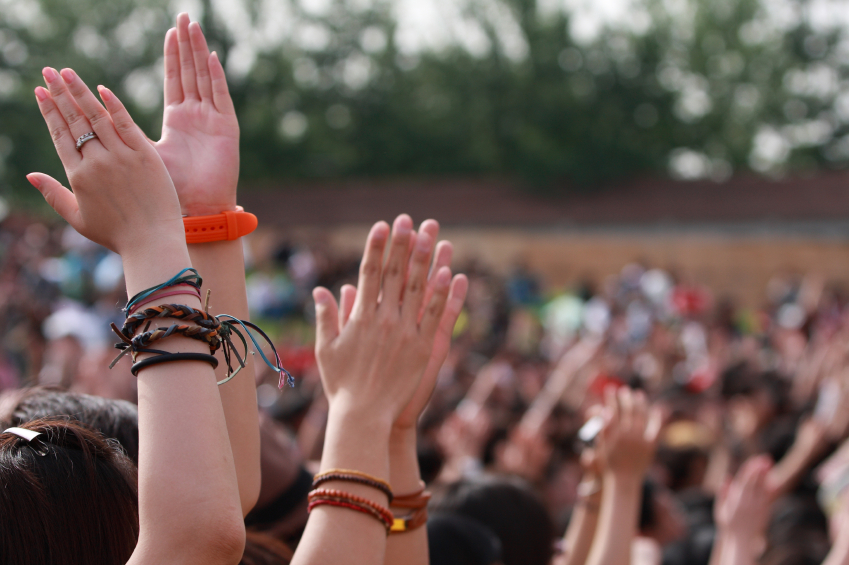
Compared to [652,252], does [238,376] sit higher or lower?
higher

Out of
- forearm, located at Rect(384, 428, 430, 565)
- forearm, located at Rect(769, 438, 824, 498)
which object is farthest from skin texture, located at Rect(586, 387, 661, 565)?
forearm, located at Rect(769, 438, 824, 498)

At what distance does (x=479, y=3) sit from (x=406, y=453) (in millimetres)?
32828

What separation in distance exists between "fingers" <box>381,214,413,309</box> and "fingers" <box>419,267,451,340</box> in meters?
0.06

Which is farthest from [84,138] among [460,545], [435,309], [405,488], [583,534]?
[583,534]

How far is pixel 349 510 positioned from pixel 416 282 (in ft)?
1.40

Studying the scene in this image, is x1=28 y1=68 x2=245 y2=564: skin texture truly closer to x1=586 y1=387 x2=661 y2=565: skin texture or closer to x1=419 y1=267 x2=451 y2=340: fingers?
x1=419 y1=267 x2=451 y2=340: fingers

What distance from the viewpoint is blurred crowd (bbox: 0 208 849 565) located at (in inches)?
95.7

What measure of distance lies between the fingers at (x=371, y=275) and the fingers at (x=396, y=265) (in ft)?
0.05

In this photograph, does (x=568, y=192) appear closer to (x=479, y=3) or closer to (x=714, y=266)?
(x=714, y=266)

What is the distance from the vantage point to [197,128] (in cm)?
154

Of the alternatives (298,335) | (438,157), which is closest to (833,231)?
(298,335)

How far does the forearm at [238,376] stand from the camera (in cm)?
152

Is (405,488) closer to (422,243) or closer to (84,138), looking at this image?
(422,243)

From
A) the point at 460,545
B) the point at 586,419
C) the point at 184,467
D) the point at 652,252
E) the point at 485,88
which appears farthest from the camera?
the point at 485,88
